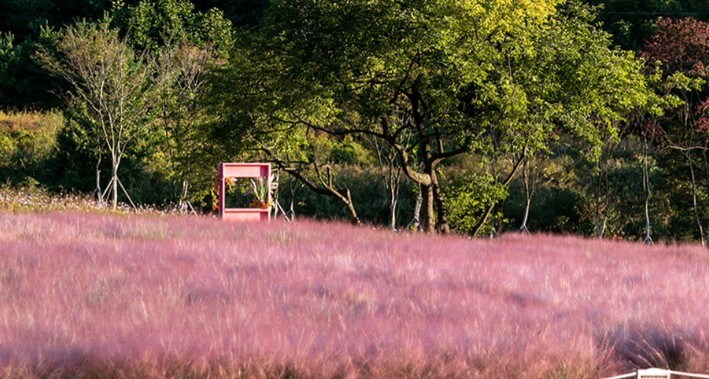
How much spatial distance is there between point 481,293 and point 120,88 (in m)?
25.5

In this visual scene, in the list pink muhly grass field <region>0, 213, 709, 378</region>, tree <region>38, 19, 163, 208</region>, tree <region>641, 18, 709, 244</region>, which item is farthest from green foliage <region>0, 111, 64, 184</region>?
pink muhly grass field <region>0, 213, 709, 378</region>

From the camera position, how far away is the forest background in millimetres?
19953

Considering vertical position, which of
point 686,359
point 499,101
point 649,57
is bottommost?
point 686,359

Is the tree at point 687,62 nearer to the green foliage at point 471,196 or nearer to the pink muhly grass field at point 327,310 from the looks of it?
the green foliage at point 471,196

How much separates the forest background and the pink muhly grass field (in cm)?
867

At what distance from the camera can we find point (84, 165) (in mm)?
36469

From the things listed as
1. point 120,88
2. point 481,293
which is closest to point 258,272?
point 481,293

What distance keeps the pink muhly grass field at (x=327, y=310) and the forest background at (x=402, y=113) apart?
8.67 m

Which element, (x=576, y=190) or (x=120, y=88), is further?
(x=576, y=190)

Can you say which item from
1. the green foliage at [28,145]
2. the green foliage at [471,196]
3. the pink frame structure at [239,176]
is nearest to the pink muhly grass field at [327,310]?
the pink frame structure at [239,176]

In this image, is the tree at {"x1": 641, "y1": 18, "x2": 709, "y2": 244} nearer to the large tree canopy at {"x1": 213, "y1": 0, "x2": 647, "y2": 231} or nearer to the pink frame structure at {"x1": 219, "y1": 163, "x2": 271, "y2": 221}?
the large tree canopy at {"x1": 213, "y1": 0, "x2": 647, "y2": 231}

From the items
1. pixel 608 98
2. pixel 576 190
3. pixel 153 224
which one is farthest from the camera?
pixel 576 190

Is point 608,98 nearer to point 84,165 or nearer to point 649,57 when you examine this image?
point 649,57

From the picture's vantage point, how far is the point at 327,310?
7348 millimetres
